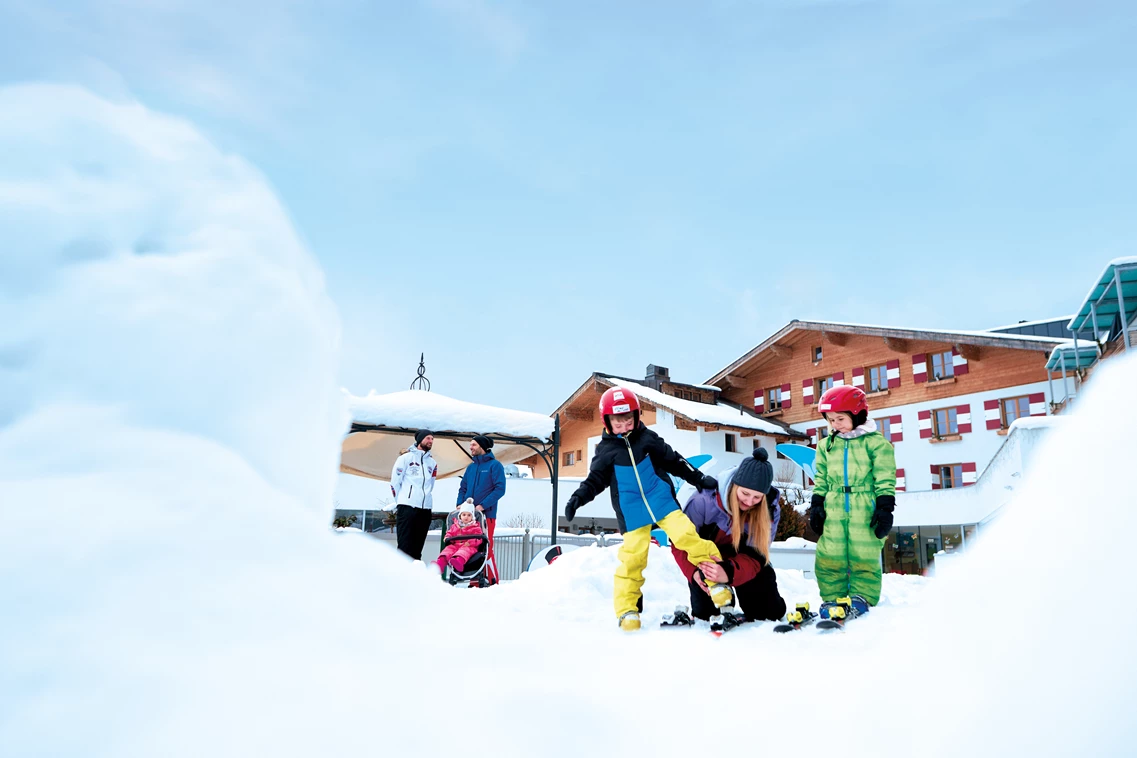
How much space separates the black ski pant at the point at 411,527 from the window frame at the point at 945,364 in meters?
18.1

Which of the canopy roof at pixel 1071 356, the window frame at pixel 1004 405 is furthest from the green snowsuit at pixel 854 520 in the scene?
the window frame at pixel 1004 405

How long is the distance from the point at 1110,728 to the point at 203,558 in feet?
3.63

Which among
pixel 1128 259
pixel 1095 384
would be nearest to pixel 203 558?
pixel 1095 384

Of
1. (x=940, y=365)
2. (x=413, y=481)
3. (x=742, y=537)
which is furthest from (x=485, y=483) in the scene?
(x=940, y=365)

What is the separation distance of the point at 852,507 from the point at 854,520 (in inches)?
3.1

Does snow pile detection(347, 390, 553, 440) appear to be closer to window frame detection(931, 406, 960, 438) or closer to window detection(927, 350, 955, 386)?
window frame detection(931, 406, 960, 438)

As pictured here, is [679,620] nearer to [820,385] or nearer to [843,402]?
[843,402]

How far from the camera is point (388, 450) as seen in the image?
1120cm

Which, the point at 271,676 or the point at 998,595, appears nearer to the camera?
the point at 271,676

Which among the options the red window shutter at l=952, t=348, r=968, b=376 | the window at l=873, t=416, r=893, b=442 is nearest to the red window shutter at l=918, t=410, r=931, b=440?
the window at l=873, t=416, r=893, b=442

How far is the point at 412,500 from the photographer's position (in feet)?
23.4

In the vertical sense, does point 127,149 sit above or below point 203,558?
above

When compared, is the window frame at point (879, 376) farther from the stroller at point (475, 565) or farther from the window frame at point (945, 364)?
the stroller at point (475, 565)

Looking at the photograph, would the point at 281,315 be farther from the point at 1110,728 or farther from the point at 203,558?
the point at 1110,728
